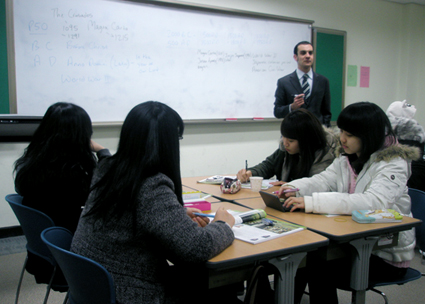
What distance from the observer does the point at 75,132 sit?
178 centimetres

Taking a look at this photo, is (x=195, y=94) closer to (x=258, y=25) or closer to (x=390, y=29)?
(x=258, y=25)

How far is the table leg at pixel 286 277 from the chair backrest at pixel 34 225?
932 millimetres

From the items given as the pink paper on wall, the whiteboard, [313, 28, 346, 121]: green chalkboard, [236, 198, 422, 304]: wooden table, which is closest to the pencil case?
[236, 198, 422, 304]: wooden table

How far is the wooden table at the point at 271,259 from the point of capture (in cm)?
117

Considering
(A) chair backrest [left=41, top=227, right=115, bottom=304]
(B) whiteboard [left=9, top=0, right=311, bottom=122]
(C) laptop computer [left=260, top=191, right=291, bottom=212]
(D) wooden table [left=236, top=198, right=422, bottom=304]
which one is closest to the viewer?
(A) chair backrest [left=41, top=227, right=115, bottom=304]

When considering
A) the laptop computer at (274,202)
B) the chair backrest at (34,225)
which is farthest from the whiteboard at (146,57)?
the laptop computer at (274,202)

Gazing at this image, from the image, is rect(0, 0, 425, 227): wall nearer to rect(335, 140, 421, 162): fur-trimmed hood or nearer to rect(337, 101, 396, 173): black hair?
rect(337, 101, 396, 173): black hair

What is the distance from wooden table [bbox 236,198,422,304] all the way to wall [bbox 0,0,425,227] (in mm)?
2425

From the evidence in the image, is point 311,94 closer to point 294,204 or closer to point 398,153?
point 398,153

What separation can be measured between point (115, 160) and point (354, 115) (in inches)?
45.8

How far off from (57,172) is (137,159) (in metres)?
0.73

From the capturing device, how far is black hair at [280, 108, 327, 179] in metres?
2.35

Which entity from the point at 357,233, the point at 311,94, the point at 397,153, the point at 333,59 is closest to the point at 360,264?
the point at 357,233

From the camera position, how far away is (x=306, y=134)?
235cm
